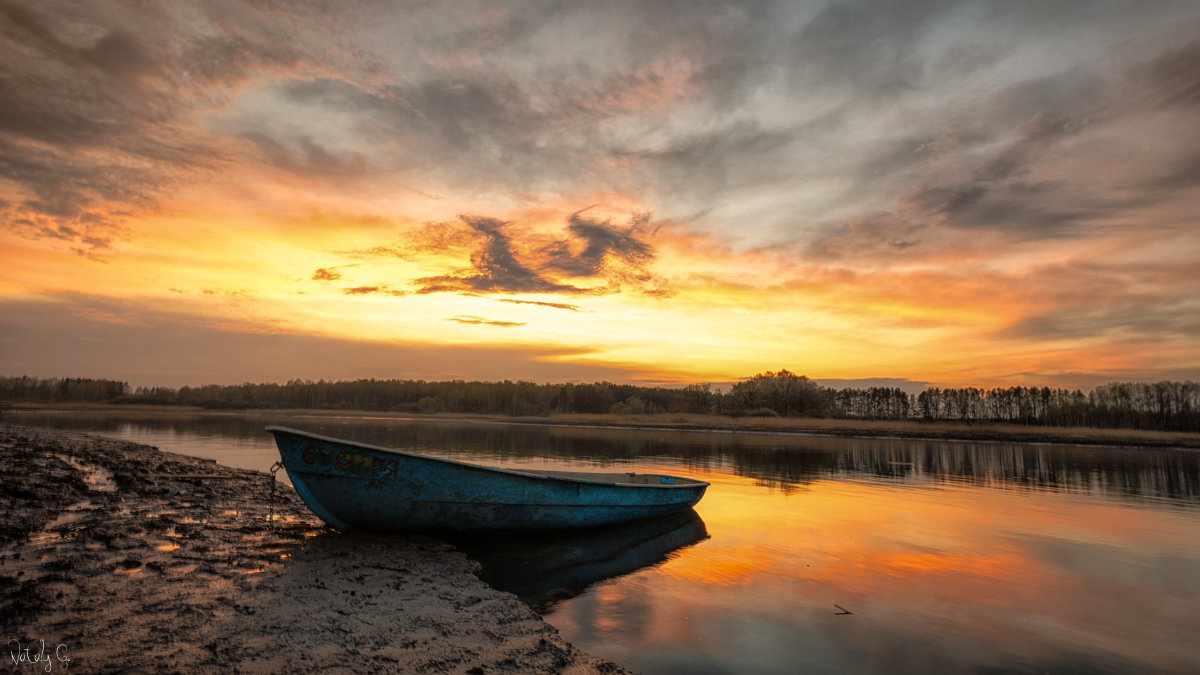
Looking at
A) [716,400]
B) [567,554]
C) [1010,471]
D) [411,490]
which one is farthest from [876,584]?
[716,400]

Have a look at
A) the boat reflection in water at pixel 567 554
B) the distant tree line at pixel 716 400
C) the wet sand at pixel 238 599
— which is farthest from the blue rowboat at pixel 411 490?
the distant tree line at pixel 716 400

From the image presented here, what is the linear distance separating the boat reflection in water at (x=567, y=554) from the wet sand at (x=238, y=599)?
0.50 metres

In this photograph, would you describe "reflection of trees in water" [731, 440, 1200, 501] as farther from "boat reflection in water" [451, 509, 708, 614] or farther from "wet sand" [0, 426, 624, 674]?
"wet sand" [0, 426, 624, 674]

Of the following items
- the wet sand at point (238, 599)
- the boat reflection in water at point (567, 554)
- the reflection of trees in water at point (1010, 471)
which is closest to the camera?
the wet sand at point (238, 599)

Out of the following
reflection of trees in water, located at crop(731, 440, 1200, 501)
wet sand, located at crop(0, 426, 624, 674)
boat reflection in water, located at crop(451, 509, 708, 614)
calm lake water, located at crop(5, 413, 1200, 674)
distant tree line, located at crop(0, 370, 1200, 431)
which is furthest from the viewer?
distant tree line, located at crop(0, 370, 1200, 431)

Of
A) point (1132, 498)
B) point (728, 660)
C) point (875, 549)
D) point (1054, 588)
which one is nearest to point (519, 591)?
point (728, 660)

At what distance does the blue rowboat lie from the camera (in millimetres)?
9062

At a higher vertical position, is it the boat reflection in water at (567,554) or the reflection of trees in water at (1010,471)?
the boat reflection in water at (567,554)

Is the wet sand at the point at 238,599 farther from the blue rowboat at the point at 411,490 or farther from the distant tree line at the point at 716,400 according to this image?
the distant tree line at the point at 716,400

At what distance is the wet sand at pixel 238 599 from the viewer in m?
4.86

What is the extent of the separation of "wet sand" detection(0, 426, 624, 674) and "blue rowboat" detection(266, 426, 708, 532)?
52cm

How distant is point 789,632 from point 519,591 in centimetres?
370

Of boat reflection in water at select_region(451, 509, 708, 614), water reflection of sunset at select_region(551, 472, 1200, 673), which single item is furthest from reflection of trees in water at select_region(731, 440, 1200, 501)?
boat reflection in water at select_region(451, 509, 708, 614)

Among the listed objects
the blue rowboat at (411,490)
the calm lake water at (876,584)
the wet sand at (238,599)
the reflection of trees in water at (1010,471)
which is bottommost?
the reflection of trees in water at (1010,471)
